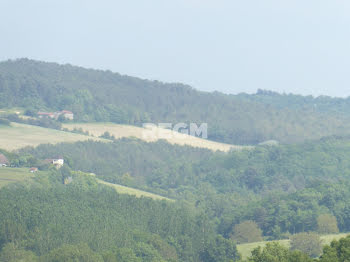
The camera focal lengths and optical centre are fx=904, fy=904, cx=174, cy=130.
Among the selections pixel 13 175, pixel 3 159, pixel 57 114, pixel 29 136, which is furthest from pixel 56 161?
pixel 57 114

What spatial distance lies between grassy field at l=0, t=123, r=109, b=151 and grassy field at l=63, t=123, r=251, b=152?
12.5 metres

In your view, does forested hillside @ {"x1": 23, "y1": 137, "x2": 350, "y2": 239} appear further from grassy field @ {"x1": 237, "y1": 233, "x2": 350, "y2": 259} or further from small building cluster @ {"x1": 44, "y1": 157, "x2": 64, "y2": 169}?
grassy field @ {"x1": 237, "y1": 233, "x2": 350, "y2": 259}

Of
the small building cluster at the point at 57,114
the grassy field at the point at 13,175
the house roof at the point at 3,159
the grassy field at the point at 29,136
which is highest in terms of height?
the small building cluster at the point at 57,114

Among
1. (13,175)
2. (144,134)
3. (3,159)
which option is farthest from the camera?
(144,134)

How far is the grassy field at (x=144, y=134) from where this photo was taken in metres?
167

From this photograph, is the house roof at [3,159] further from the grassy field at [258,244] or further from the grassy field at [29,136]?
the grassy field at [258,244]

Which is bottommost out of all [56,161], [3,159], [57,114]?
[56,161]

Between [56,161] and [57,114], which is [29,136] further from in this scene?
[57,114]

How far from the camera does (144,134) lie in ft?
582

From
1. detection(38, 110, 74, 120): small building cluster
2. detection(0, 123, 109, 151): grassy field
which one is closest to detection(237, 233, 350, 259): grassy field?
detection(0, 123, 109, 151): grassy field

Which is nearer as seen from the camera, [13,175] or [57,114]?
[13,175]

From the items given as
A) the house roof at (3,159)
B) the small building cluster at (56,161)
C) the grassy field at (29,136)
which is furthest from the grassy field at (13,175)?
the grassy field at (29,136)

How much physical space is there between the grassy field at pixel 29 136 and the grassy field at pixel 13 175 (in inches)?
838

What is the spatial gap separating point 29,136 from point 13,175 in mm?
42737
